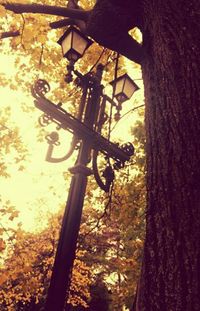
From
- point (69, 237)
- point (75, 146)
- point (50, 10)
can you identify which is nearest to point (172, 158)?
point (69, 237)

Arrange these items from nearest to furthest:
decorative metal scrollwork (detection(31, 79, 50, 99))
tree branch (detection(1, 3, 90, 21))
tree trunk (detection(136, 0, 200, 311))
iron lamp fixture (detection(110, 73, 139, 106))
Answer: tree trunk (detection(136, 0, 200, 311))
tree branch (detection(1, 3, 90, 21))
decorative metal scrollwork (detection(31, 79, 50, 99))
iron lamp fixture (detection(110, 73, 139, 106))

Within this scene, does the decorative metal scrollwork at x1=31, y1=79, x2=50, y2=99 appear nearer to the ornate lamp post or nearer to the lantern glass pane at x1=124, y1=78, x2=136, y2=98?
the ornate lamp post

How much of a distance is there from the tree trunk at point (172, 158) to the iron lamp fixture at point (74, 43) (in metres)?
2.03

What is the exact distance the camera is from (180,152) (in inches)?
72.9

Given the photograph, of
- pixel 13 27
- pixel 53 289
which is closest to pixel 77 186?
pixel 53 289

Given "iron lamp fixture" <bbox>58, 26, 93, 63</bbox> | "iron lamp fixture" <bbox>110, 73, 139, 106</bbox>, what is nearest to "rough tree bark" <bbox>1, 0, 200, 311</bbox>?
"iron lamp fixture" <bbox>58, 26, 93, 63</bbox>

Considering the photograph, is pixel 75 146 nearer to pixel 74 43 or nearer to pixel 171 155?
pixel 74 43

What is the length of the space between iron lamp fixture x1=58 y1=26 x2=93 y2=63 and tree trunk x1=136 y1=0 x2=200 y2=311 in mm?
2028

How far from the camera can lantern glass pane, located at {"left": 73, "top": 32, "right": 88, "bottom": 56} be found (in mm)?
4434

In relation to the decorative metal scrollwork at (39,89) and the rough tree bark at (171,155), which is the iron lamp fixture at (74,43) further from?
the rough tree bark at (171,155)

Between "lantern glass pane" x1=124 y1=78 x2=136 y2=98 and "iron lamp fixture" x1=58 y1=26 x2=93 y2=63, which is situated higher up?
"lantern glass pane" x1=124 y1=78 x2=136 y2=98

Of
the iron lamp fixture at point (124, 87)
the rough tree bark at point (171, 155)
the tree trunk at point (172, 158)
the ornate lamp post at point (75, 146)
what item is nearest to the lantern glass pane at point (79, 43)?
the ornate lamp post at point (75, 146)

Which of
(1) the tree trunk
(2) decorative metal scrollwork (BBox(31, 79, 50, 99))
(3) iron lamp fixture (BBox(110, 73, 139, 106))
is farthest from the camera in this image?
(3) iron lamp fixture (BBox(110, 73, 139, 106))

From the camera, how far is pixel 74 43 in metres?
4.47
